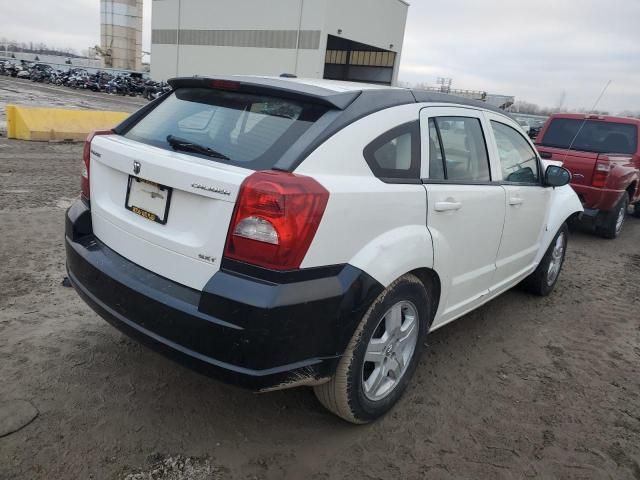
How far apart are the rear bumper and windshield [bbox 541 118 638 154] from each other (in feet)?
24.0

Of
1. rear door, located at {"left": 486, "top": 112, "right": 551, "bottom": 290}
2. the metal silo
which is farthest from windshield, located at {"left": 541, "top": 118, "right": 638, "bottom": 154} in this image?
the metal silo

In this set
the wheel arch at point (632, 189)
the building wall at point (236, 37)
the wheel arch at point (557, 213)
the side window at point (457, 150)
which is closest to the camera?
the side window at point (457, 150)

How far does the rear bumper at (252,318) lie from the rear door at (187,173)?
12 centimetres

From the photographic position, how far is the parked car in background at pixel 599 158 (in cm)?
708

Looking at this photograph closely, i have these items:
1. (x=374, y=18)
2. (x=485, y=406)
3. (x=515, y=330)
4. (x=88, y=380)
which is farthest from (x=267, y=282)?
(x=374, y=18)

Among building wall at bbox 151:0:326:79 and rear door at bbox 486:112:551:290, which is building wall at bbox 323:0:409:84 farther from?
rear door at bbox 486:112:551:290

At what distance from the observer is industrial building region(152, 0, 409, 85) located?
41188mm

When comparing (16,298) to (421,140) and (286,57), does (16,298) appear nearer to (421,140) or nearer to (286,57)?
(421,140)

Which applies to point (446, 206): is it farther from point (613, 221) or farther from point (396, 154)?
point (613, 221)

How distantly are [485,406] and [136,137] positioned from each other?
2598 millimetres

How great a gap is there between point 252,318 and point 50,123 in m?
11.9

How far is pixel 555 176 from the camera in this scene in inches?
165

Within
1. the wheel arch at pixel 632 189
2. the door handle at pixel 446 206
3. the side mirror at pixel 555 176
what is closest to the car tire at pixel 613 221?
the wheel arch at pixel 632 189

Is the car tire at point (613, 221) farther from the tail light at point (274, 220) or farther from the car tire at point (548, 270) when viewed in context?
the tail light at point (274, 220)
